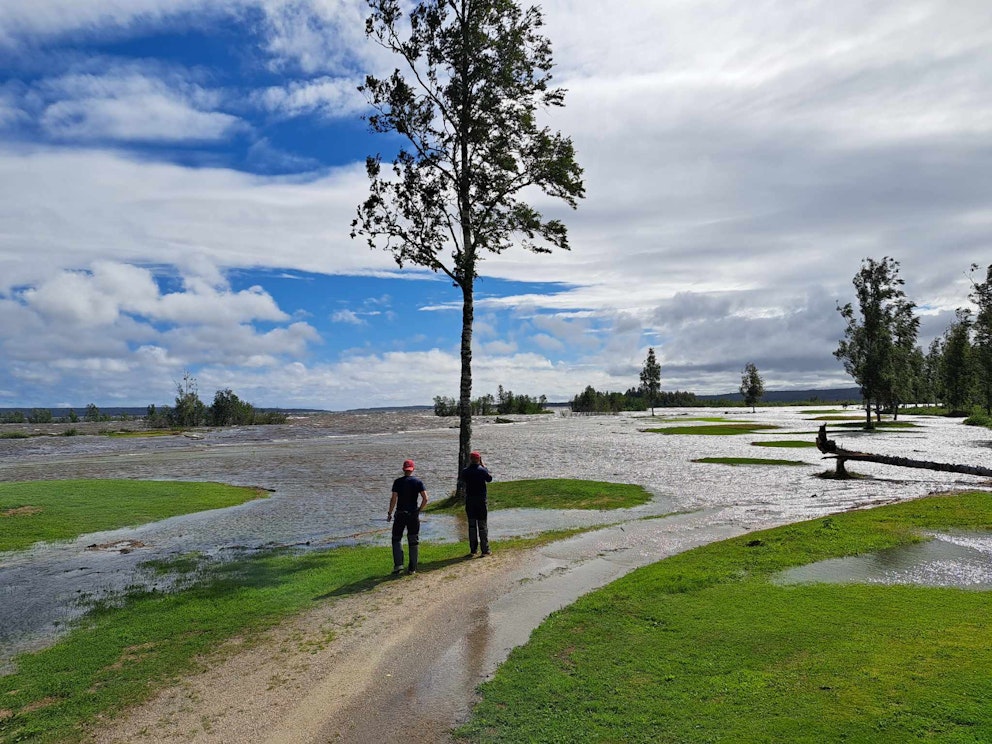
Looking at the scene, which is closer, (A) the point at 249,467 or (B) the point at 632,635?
(B) the point at 632,635

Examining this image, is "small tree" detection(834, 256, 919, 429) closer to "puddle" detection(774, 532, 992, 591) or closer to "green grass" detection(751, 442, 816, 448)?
"green grass" detection(751, 442, 816, 448)

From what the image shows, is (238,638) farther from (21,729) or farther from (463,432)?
(463,432)

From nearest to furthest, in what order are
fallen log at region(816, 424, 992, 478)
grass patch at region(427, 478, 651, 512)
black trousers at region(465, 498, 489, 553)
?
black trousers at region(465, 498, 489, 553) → fallen log at region(816, 424, 992, 478) → grass patch at region(427, 478, 651, 512)

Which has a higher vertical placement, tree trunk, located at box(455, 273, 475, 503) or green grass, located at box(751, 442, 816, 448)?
tree trunk, located at box(455, 273, 475, 503)

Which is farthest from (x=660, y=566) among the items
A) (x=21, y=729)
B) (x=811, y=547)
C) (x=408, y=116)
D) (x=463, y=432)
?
(x=408, y=116)

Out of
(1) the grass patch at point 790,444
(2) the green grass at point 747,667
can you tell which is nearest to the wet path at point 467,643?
(2) the green grass at point 747,667

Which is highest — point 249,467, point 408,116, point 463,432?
point 408,116

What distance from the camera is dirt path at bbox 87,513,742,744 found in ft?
26.2

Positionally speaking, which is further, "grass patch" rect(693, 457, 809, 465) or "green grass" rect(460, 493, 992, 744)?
"grass patch" rect(693, 457, 809, 465)

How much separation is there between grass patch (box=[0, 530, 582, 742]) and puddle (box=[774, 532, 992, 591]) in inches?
357

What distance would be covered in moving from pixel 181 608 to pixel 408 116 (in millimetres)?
22168

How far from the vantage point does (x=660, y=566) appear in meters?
14.5

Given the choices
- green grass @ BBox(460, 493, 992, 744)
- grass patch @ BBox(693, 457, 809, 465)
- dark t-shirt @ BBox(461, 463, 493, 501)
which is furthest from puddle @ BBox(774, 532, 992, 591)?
grass patch @ BBox(693, 457, 809, 465)

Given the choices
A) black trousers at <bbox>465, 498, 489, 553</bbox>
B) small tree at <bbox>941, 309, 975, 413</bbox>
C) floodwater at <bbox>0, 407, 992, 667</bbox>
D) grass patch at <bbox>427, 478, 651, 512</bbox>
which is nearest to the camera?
floodwater at <bbox>0, 407, 992, 667</bbox>
